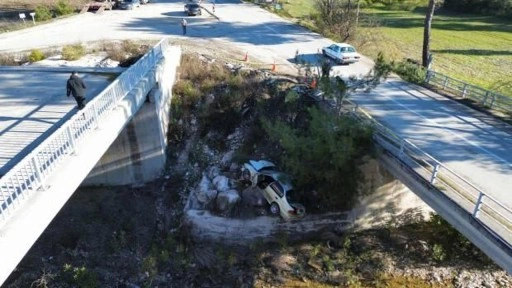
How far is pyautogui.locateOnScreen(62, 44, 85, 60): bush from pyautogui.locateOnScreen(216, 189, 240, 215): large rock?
15.5 meters

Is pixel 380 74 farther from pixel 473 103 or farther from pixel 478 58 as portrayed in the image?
pixel 478 58

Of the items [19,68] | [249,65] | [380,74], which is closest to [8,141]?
[19,68]

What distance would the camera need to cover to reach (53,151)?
10.8 metres

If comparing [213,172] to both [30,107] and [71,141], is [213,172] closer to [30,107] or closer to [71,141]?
[30,107]

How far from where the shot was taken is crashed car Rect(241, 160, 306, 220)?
16.7 metres

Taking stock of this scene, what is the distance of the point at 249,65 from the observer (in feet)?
85.1

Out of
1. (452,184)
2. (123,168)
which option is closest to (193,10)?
(123,168)

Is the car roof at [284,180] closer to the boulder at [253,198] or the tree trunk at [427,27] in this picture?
the boulder at [253,198]

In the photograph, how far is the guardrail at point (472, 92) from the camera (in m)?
19.2

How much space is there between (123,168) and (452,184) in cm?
1463

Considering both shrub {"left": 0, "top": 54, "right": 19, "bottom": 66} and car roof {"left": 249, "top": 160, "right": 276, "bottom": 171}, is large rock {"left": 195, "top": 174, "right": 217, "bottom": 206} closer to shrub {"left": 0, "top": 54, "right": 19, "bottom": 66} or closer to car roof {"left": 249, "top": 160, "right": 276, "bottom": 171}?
car roof {"left": 249, "top": 160, "right": 276, "bottom": 171}

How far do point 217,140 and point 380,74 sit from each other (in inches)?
343

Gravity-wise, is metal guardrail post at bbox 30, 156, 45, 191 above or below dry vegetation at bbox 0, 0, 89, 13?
below

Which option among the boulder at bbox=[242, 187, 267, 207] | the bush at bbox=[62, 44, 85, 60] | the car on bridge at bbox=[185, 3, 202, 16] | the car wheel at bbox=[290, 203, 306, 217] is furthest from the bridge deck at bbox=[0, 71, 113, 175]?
the car on bridge at bbox=[185, 3, 202, 16]
